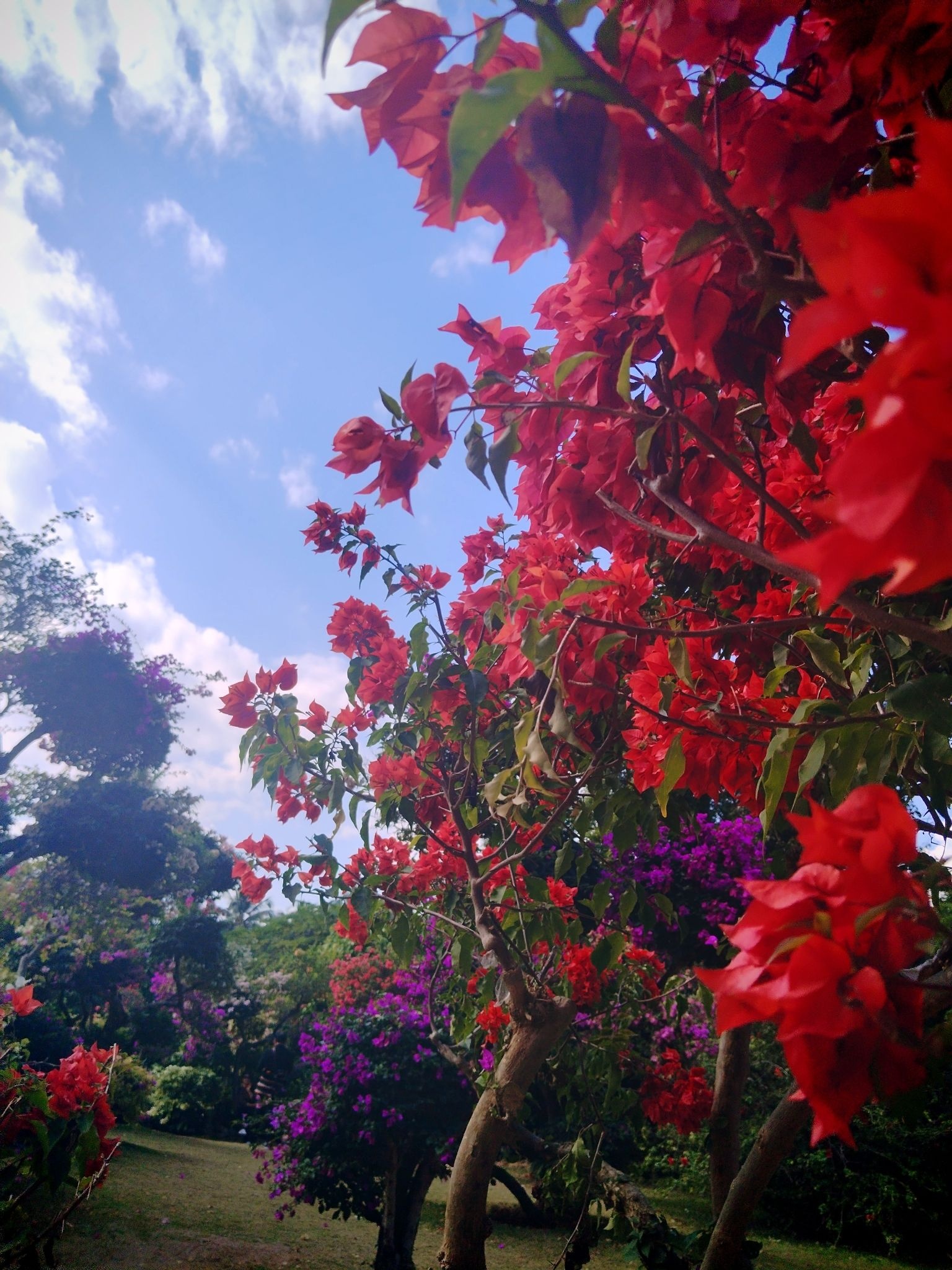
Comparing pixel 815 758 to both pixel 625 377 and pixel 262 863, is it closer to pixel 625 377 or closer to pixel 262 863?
pixel 625 377

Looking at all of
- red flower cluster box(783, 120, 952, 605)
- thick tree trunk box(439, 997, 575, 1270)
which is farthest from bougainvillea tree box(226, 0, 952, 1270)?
thick tree trunk box(439, 997, 575, 1270)

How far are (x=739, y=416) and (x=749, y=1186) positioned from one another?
2.19 meters

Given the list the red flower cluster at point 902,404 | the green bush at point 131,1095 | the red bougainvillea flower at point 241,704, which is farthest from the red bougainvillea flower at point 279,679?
the green bush at point 131,1095

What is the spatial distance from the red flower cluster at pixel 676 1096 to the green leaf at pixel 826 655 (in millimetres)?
2968

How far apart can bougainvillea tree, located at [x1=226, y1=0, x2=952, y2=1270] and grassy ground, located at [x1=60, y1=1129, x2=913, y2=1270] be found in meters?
4.02

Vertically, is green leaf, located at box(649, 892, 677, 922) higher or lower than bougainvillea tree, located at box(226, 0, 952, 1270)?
lower

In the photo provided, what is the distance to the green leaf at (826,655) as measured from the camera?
86cm

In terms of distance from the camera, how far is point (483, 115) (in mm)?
329

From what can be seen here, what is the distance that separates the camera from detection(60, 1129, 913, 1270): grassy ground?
3.81 metres

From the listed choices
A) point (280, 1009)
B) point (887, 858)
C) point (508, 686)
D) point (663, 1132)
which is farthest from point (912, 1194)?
point (280, 1009)

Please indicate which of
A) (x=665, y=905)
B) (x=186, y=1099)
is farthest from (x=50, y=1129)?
(x=186, y=1099)

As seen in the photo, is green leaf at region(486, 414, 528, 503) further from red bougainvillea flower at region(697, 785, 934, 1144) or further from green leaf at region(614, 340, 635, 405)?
red bougainvillea flower at region(697, 785, 934, 1144)

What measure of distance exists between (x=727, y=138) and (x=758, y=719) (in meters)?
0.55

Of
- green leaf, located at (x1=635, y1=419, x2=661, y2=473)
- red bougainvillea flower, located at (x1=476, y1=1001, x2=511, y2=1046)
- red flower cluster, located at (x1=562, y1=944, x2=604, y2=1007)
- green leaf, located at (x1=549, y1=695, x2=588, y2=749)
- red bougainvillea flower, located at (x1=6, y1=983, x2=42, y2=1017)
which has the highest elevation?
green leaf, located at (x1=635, y1=419, x2=661, y2=473)
